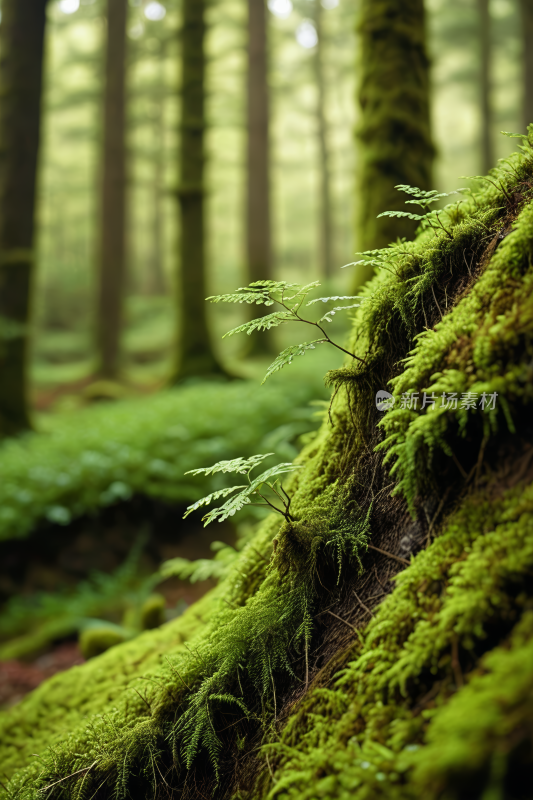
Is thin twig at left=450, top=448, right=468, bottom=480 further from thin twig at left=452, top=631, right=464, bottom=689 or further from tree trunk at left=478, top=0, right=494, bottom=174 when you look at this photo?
tree trunk at left=478, top=0, right=494, bottom=174

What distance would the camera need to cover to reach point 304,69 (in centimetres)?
2348

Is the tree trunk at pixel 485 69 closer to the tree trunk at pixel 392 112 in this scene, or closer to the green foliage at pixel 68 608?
the tree trunk at pixel 392 112

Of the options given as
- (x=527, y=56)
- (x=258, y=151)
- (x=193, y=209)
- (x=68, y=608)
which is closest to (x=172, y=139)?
(x=258, y=151)

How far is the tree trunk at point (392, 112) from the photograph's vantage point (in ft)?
16.9

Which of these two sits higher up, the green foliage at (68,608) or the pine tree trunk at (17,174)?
the pine tree trunk at (17,174)

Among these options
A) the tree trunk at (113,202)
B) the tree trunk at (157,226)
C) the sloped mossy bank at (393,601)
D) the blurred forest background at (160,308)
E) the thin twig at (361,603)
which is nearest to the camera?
the sloped mossy bank at (393,601)

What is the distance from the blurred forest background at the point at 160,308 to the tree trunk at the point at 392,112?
4 centimetres

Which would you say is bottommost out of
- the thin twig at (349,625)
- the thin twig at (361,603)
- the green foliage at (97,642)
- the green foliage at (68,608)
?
the green foliage at (68,608)

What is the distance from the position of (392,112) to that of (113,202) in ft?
35.8

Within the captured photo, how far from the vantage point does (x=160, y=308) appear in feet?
85.3

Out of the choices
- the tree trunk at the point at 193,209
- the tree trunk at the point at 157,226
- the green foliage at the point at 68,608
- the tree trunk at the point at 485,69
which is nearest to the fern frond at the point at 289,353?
the green foliage at the point at 68,608

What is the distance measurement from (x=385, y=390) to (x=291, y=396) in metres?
6.57

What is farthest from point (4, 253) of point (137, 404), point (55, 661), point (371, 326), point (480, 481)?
point (480, 481)

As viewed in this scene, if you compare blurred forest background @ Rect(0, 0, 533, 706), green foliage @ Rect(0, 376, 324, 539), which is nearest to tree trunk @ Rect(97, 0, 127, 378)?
blurred forest background @ Rect(0, 0, 533, 706)
